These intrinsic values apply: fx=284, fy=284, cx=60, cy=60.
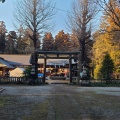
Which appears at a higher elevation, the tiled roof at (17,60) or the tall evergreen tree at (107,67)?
the tiled roof at (17,60)

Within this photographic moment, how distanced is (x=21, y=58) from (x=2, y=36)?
28.4 metres

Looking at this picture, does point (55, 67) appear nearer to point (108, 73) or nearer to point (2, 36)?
point (108, 73)

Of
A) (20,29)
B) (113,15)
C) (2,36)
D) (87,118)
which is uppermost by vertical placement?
(2,36)

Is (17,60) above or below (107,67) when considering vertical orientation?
above

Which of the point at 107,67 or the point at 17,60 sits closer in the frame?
the point at 107,67

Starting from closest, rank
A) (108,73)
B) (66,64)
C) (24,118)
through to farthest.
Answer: (24,118) → (108,73) → (66,64)

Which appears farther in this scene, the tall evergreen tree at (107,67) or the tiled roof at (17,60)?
the tiled roof at (17,60)

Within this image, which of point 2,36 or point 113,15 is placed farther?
point 2,36

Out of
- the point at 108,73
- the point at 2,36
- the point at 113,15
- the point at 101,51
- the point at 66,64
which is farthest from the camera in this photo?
the point at 2,36

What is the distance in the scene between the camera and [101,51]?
45.4 m

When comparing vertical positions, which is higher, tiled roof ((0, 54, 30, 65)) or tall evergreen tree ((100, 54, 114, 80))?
tiled roof ((0, 54, 30, 65))

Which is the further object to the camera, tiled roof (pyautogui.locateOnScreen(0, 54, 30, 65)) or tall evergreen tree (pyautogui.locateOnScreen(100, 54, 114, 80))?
tiled roof (pyautogui.locateOnScreen(0, 54, 30, 65))

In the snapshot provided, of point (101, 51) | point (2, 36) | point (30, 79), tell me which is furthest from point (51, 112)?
point (2, 36)

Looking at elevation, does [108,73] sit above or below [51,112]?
above
